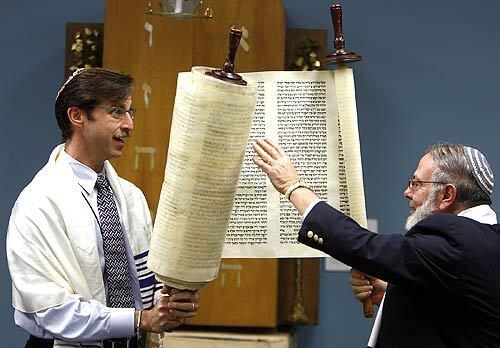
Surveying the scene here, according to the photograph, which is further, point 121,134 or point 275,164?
point 121,134

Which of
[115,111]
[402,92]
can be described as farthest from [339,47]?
[402,92]

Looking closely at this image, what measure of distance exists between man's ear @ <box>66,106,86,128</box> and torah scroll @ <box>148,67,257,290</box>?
0.50m

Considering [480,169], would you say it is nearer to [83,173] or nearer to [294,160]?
[294,160]

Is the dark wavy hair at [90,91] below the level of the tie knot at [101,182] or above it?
above

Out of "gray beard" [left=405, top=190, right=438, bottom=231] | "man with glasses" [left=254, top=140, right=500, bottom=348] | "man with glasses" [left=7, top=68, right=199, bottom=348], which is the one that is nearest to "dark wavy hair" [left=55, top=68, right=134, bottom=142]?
"man with glasses" [left=7, top=68, right=199, bottom=348]

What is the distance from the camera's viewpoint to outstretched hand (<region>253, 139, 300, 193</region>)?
240cm

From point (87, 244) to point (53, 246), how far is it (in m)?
0.10

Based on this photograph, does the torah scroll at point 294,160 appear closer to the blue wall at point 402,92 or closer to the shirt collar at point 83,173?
the shirt collar at point 83,173

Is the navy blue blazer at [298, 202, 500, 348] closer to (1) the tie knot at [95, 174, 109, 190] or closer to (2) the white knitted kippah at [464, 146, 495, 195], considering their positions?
(2) the white knitted kippah at [464, 146, 495, 195]

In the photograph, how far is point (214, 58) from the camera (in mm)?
3867

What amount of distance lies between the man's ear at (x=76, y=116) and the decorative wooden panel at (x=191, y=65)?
3.68 feet

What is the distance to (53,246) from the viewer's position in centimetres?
255

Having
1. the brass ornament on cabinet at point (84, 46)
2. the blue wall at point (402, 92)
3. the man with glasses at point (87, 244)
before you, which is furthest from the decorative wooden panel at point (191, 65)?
the man with glasses at point (87, 244)

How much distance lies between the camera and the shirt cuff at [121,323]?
2.55 meters
